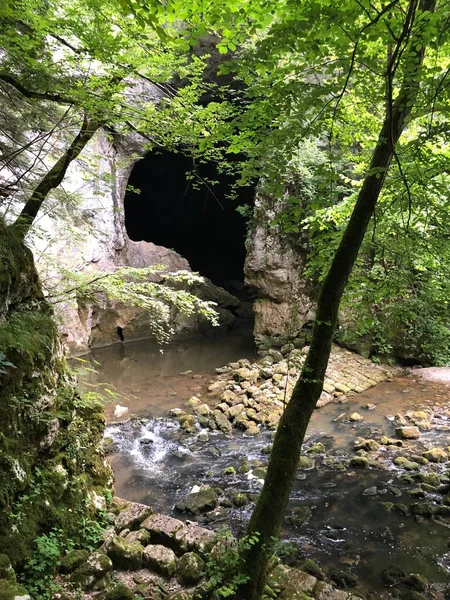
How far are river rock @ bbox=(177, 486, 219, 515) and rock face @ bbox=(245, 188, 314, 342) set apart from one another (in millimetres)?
9241

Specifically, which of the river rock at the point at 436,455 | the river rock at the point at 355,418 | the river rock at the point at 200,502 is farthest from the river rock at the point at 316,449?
the river rock at the point at 200,502

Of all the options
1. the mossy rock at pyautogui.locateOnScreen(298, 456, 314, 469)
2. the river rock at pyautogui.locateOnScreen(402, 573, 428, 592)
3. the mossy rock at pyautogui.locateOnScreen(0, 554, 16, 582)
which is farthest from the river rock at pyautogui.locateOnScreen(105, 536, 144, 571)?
the mossy rock at pyautogui.locateOnScreen(298, 456, 314, 469)

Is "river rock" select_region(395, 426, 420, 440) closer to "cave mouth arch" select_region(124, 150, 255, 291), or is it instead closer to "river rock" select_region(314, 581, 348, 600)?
"river rock" select_region(314, 581, 348, 600)

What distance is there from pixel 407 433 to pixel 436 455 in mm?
952

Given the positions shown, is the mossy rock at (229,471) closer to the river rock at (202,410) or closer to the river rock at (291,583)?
the river rock at (202,410)

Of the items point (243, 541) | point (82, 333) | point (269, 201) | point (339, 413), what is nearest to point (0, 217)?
point (243, 541)

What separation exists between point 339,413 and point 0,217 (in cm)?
884

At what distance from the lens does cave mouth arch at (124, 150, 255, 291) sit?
25719 mm

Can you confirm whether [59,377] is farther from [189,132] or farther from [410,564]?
[410,564]

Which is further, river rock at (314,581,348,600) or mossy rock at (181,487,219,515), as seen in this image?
mossy rock at (181,487,219,515)

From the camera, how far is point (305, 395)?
3.52m

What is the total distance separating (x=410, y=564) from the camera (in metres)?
5.01

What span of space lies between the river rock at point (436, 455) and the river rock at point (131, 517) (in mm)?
5691

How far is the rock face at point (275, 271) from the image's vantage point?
598 inches
